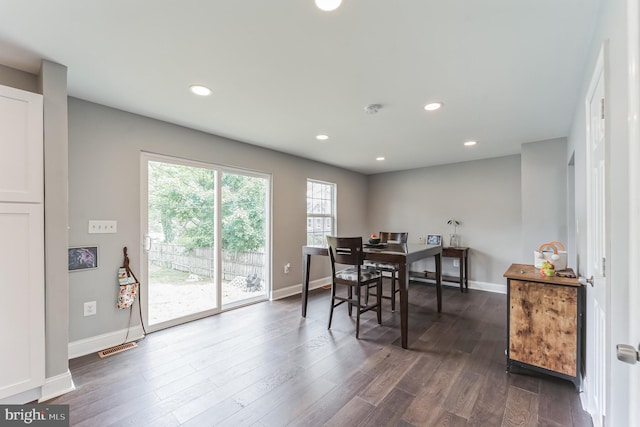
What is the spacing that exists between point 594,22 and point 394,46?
3.41 feet

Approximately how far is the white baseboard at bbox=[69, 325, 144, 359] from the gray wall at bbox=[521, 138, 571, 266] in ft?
15.4

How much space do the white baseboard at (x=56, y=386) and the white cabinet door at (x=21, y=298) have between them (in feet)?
0.19

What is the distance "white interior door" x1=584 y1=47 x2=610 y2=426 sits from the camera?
4.49 ft

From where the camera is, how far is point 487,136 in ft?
11.4

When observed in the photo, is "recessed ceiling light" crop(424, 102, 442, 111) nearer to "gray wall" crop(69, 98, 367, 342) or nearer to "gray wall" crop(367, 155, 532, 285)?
"gray wall" crop(69, 98, 367, 342)

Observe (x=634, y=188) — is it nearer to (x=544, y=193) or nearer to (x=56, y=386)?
(x=56, y=386)

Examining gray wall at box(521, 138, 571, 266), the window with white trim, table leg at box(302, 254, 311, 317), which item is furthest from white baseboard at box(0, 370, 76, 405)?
gray wall at box(521, 138, 571, 266)

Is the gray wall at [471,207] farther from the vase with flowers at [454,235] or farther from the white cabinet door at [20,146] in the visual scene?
the white cabinet door at [20,146]

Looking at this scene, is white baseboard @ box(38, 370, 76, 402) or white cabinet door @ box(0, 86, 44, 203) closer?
white cabinet door @ box(0, 86, 44, 203)

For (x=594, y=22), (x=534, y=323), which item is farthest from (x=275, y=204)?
(x=594, y=22)

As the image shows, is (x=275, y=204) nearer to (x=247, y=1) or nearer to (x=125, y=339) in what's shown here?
(x=125, y=339)

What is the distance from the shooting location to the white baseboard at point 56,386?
1.88 m

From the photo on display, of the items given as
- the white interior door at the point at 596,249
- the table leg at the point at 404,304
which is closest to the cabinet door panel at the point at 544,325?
the white interior door at the point at 596,249

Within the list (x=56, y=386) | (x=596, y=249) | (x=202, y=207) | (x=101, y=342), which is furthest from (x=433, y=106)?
(x=101, y=342)
